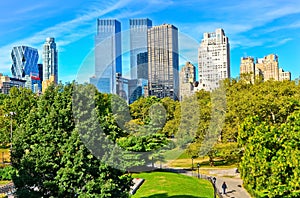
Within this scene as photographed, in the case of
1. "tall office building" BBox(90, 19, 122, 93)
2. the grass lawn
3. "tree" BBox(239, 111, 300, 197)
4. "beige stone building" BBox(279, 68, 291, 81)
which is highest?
"beige stone building" BBox(279, 68, 291, 81)

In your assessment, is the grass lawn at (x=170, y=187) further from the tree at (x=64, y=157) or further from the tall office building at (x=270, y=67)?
the tall office building at (x=270, y=67)

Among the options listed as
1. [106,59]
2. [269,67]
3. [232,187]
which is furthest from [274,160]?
[269,67]

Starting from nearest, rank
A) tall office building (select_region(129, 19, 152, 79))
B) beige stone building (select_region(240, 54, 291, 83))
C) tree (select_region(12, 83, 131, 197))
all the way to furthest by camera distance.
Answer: tree (select_region(12, 83, 131, 197))
tall office building (select_region(129, 19, 152, 79))
beige stone building (select_region(240, 54, 291, 83))

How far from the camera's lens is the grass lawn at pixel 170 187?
76.4 feet

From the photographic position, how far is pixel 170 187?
25312 mm

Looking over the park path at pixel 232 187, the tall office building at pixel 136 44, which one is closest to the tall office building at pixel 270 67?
the park path at pixel 232 187

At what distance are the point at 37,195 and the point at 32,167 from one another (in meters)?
0.99

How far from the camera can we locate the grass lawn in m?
23.3

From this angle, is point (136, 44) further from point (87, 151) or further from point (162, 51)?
point (87, 151)

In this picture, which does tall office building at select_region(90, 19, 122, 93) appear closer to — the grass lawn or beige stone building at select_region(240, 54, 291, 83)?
the grass lawn

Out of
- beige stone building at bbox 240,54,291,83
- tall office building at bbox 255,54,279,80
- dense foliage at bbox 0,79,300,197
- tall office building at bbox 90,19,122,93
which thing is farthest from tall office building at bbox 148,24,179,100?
tall office building at bbox 255,54,279,80

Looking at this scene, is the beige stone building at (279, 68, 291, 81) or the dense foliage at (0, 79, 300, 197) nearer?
the dense foliage at (0, 79, 300, 197)

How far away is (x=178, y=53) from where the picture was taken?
19984mm

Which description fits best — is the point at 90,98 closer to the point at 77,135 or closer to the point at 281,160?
the point at 77,135
